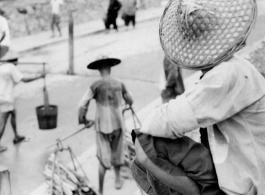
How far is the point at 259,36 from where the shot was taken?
42.8 ft

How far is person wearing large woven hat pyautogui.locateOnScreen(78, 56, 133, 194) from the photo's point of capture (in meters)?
5.43

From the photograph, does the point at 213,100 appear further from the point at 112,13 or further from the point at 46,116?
the point at 112,13

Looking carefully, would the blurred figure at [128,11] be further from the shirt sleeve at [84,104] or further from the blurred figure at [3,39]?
the shirt sleeve at [84,104]

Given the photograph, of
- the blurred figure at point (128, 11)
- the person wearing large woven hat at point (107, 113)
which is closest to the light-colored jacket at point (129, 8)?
the blurred figure at point (128, 11)

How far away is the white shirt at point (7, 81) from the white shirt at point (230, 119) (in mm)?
5426

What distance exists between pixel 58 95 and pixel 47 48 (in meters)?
4.99

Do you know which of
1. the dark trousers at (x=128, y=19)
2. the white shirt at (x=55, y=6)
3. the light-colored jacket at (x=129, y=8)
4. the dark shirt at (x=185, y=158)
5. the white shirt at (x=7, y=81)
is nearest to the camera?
the dark shirt at (x=185, y=158)

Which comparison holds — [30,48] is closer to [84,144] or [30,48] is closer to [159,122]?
[84,144]

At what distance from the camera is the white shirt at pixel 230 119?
5.41 ft

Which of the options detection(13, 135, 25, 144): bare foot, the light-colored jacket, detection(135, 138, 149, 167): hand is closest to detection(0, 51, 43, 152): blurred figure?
detection(13, 135, 25, 144): bare foot

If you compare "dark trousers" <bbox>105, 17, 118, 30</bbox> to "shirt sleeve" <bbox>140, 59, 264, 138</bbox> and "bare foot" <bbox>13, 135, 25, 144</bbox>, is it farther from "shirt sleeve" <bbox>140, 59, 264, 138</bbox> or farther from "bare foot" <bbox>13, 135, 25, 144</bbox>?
"shirt sleeve" <bbox>140, 59, 264, 138</bbox>

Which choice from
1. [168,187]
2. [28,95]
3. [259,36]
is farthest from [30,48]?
[168,187]

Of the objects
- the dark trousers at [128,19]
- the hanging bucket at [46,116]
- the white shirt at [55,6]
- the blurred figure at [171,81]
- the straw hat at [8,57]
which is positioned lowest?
the dark trousers at [128,19]

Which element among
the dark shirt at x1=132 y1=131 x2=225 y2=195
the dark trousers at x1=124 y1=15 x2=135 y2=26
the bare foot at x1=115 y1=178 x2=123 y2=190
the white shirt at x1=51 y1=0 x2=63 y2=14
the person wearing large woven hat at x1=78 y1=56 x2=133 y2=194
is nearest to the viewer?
the dark shirt at x1=132 y1=131 x2=225 y2=195
